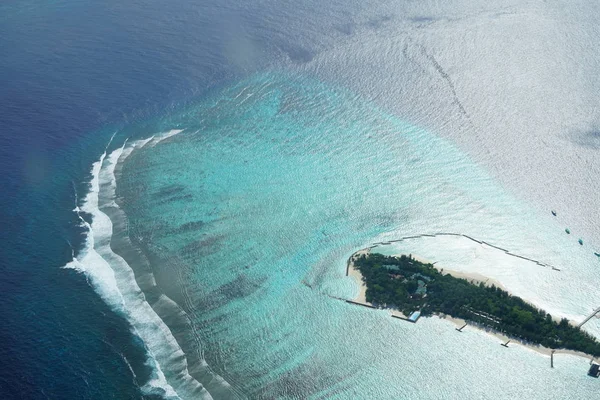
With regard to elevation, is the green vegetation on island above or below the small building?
above

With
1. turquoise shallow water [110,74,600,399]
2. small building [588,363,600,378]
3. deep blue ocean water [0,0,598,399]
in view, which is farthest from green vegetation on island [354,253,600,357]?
deep blue ocean water [0,0,598,399]

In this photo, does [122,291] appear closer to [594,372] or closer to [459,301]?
[459,301]

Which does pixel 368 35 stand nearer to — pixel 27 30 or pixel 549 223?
pixel 549 223

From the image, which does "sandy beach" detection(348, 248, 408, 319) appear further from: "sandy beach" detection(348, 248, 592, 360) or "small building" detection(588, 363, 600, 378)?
"small building" detection(588, 363, 600, 378)

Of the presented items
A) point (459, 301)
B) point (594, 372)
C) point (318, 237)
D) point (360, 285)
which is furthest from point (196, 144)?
point (594, 372)

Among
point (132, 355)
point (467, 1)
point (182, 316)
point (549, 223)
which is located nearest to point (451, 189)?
point (549, 223)

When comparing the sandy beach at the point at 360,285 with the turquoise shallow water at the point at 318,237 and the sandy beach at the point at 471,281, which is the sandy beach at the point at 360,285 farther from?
the turquoise shallow water at the point at 318,237
